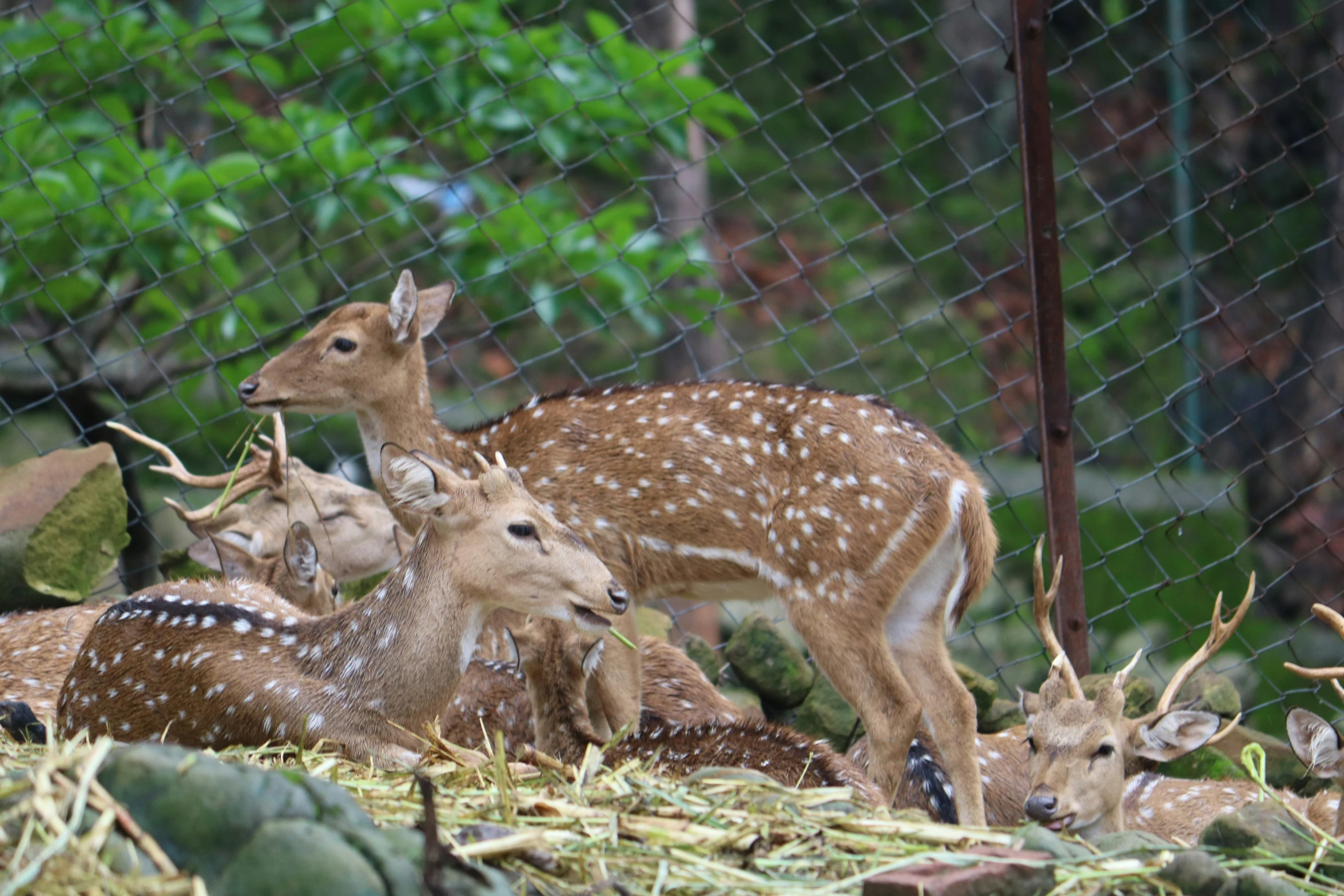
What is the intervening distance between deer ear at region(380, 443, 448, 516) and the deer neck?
0.37 ft

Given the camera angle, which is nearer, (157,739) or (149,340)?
(157,739)

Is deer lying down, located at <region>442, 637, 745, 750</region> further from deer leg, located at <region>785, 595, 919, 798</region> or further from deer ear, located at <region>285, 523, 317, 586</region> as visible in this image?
deer ear, located at <region>285, 523, 317, 586</region>

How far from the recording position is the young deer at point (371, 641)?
3.68 metres

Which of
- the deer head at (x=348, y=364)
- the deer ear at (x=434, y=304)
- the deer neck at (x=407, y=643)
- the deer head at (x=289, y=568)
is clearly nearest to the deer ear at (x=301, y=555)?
the deer head at (x=289, y=568)

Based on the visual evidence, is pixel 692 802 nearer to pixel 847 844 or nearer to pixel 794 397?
pixel 847 844

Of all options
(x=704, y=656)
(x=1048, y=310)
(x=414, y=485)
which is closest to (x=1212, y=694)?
(x=1048, y=310)

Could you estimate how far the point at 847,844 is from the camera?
2922mm

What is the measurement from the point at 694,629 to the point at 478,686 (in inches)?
120

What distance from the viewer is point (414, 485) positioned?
3.79 metres

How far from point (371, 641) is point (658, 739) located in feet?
2.90

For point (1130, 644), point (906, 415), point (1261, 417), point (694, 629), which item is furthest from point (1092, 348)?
point (906, 415)

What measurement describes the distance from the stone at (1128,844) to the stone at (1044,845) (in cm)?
7

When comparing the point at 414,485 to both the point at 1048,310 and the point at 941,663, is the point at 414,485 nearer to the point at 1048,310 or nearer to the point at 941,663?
A: the point at 941,663

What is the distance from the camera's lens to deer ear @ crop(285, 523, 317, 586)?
4824 mm
